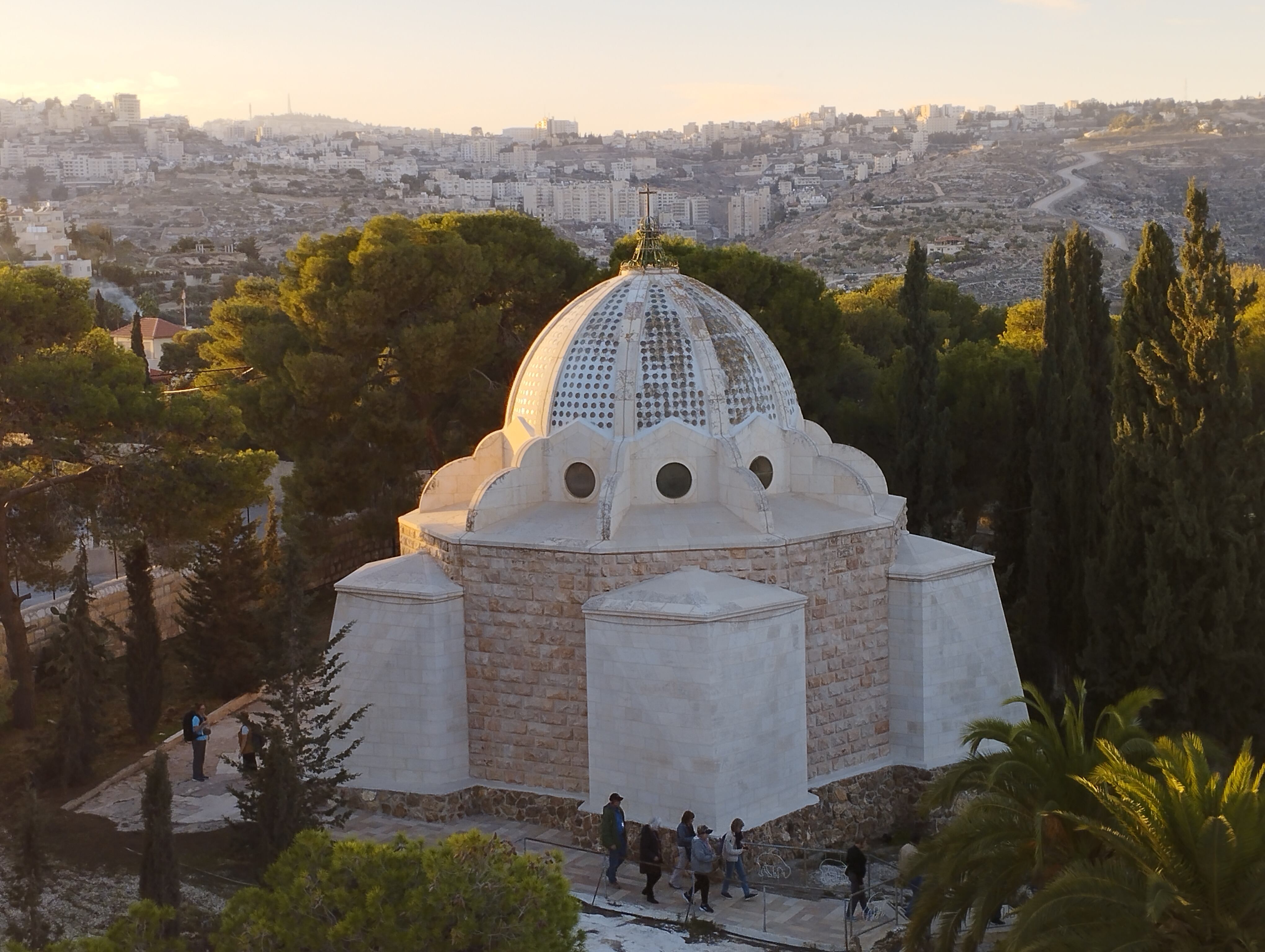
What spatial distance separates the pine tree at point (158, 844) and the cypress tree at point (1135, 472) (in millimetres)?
10806

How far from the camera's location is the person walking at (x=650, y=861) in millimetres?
13227

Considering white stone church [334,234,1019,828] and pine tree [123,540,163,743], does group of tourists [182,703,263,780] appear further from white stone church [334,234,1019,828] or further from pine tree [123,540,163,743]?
white stone church [334,234,1019,828]

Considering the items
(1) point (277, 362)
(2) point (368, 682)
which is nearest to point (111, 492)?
(2) point (368, 682)

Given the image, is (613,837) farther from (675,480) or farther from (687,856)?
(675,480)

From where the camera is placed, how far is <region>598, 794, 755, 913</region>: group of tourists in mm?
12930

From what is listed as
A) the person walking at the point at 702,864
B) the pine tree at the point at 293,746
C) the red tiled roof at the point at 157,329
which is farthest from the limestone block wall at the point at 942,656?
the red tiled roof at the point at 157,329

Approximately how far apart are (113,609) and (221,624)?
3.50 meters

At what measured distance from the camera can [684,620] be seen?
13625 millimetres

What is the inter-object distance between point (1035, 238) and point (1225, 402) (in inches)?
1967

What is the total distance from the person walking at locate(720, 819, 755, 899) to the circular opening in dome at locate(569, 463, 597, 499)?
4.01m

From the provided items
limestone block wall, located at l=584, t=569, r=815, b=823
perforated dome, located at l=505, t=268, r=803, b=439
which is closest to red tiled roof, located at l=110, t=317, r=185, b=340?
perforated dome, located at l=505, t=268, r=803, b=439

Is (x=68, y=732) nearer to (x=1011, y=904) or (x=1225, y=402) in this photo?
(x=1011, y=904)

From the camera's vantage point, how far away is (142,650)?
18.2 m

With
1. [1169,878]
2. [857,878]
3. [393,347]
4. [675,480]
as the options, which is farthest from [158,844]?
[393,347]
